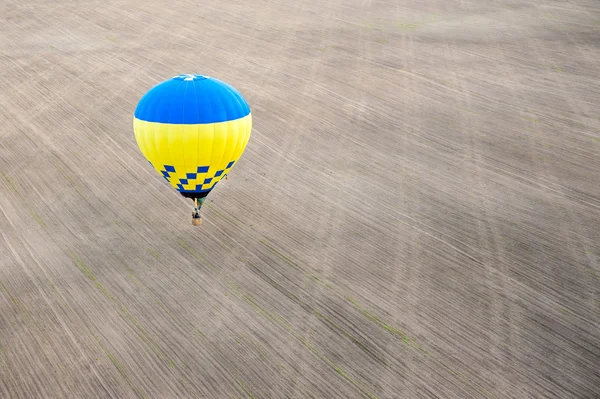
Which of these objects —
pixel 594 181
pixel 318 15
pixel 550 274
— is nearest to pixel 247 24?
pixel 318 15

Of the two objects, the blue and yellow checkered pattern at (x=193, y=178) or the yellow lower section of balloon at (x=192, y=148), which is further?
the blue and yellow checkered pattern at (x=193, y=178)

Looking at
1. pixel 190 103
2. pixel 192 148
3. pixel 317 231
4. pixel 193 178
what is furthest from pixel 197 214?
pixel 190 103

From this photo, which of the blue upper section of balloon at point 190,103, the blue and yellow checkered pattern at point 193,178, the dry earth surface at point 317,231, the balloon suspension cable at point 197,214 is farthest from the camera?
the balloon suspension cable at point 197,214

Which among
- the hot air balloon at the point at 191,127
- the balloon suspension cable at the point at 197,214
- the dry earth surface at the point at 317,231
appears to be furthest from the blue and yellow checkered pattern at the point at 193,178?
the dry earth surface at the point at 317,231

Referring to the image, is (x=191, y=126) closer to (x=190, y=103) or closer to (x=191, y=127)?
(x=191, y=127)

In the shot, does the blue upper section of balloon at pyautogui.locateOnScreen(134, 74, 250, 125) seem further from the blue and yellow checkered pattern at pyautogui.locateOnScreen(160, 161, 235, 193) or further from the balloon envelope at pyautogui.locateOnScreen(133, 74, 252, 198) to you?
the blue and yellow checkered pattern at pyautogui.locateOnScreen(160, 161, 235, 193)

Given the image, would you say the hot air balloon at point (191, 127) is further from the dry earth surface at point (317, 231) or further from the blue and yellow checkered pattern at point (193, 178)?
the dry earth surface at point (317, 231)

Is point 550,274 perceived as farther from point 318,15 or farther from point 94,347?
point 318,15
